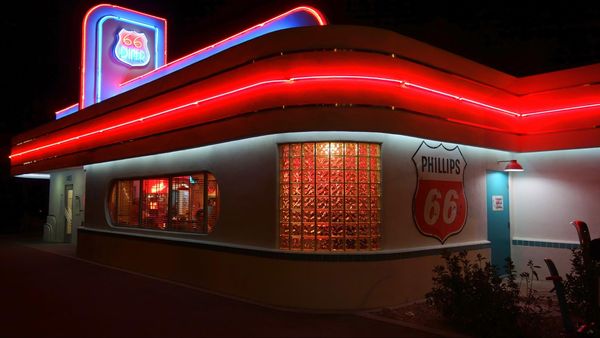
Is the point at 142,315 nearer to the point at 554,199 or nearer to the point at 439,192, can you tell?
the point at 439,192

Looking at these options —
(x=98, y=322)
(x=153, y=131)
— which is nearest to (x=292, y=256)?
(x=98, y=322)

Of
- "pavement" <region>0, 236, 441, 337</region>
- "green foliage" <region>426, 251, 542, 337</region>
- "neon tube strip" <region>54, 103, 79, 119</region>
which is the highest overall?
"neon tube strip" <region>54, 103, 79, 119</region>

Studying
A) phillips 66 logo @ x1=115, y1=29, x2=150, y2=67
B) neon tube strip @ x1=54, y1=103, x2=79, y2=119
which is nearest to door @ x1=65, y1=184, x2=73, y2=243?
neon tube strip @ x1=54, y1=103, x2=79, y2=119

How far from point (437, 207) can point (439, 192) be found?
0.95ft

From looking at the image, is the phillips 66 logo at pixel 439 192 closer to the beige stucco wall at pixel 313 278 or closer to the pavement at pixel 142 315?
the beige stucco wall at pixel 313 278

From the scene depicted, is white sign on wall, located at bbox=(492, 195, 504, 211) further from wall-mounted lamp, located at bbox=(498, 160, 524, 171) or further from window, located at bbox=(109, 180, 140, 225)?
window, located at bbox=(109, 180, 140, 225)

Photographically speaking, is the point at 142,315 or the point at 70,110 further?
the point at 70,110

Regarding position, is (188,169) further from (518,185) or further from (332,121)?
(518,185)

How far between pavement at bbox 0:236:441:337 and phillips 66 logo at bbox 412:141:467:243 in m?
2.52

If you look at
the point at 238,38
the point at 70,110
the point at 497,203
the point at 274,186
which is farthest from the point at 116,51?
the point at 497,203

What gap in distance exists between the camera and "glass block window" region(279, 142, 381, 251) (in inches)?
349

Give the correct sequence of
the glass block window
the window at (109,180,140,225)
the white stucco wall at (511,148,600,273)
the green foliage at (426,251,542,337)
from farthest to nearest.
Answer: the window at (109,180,140,225), the white stucco wall at (511,148,600,273), the glass block window, the green foliage at (426,251,542,337)

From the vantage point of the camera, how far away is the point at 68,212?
21.9 metres

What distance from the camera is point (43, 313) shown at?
8680 millimetres
